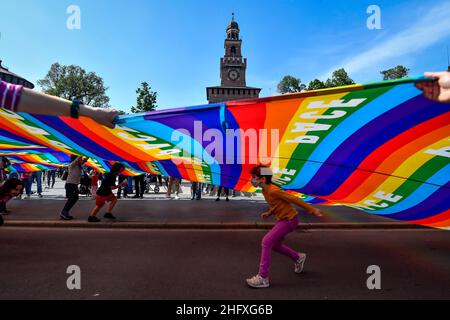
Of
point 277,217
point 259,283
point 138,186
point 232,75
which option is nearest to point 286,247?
point 277,217

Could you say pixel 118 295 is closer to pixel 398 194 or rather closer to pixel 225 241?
pixel 225 241

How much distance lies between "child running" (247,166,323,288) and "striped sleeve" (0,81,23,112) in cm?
305

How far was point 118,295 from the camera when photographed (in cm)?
392

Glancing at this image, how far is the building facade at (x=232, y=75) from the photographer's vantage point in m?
76.0

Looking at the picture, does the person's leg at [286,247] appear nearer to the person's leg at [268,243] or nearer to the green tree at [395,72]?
the person's leg at [268,243]

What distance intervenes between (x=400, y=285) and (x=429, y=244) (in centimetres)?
319

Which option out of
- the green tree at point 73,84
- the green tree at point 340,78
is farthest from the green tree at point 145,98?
the green tree at point 340,78

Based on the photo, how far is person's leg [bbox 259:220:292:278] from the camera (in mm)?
4199

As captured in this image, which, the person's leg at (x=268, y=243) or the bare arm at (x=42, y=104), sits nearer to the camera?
the bare arm at (x=42, y=104)

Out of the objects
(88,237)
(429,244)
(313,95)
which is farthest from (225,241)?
(429,244)

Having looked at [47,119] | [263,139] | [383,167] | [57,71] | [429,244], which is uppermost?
[57,71]

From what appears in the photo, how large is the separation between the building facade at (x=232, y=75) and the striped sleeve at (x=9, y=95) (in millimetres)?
74537

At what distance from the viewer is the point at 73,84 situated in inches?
2437

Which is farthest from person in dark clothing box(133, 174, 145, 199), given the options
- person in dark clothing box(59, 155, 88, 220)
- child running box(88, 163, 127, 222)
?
child running box(88, 163, 127, 222)
